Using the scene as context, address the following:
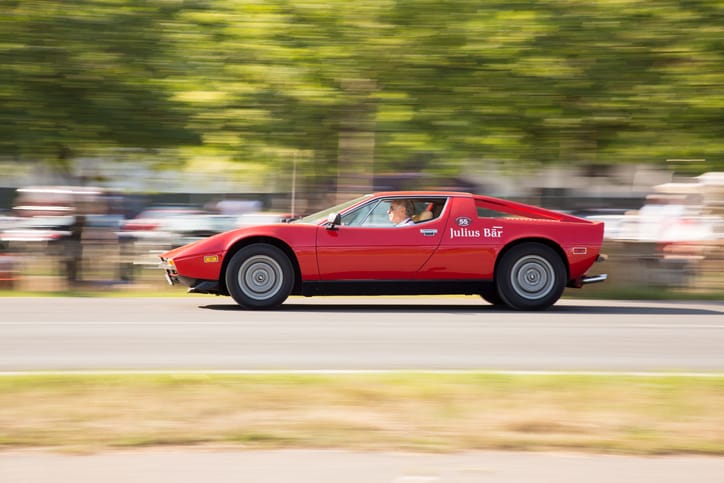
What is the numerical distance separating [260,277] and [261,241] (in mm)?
392

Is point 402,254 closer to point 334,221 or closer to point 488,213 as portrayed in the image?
point 334,221

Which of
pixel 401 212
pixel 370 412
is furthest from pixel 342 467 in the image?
pixel 401 212

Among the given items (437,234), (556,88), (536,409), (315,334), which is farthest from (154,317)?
(556,88)

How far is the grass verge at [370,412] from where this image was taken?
4945mm

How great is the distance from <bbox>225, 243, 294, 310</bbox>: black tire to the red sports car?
0.01 m

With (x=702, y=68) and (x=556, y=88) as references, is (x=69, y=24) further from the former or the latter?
(x=702, y=68)

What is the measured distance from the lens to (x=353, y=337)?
28.9 feet

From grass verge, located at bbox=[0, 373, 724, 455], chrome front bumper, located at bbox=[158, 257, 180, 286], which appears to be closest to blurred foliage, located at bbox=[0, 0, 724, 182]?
chrome front bumper, located at bbox=[158, 257, 180, 286]

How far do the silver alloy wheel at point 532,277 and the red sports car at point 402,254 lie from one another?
1 centimetres

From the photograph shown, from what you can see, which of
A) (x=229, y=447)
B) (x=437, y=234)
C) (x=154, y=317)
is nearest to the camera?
(x=229, y=447)

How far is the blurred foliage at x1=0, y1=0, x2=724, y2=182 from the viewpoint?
1480 centimetres

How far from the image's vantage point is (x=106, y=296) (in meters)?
13.7

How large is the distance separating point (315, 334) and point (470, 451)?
4.24 m

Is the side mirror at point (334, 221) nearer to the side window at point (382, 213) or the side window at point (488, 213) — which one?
the side window at point (382, 213)
